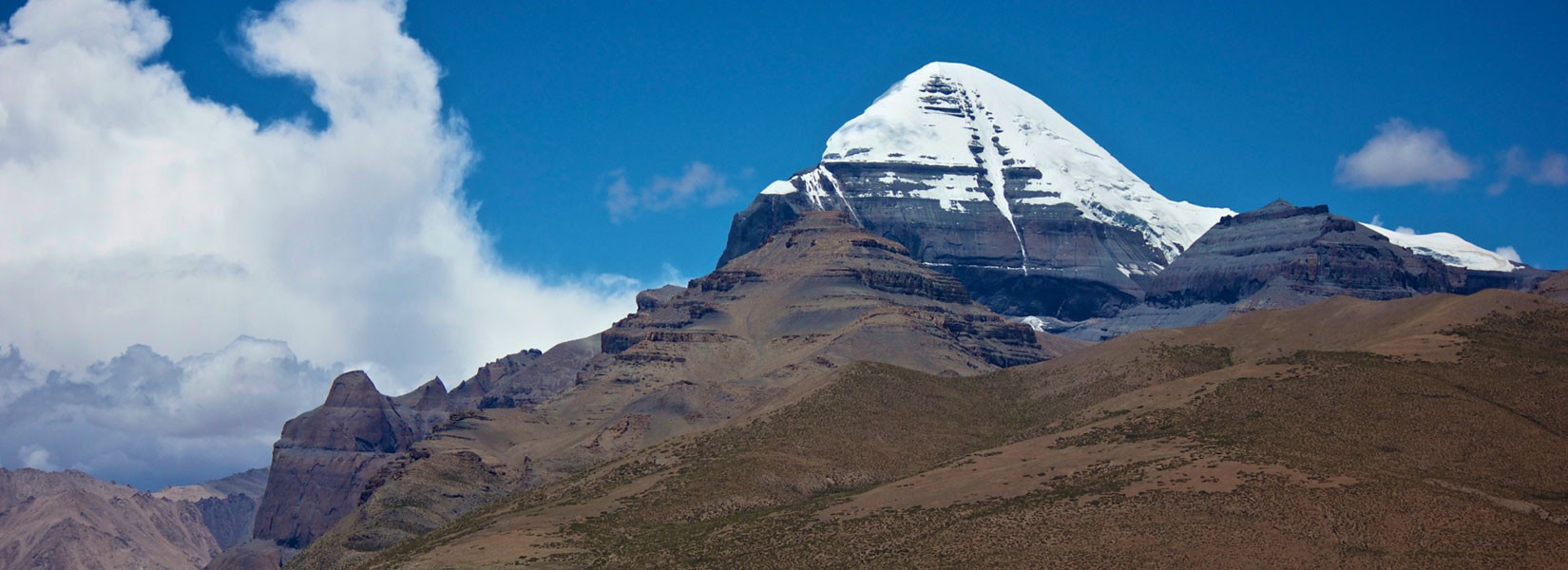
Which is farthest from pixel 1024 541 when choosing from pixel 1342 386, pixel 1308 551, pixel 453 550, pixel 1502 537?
pixel 453 550

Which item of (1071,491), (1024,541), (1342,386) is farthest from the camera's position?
(1342,386)

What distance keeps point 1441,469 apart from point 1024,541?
39563mm

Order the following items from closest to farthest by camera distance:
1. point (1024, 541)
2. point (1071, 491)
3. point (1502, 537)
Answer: point (1502, 537) < point (1024, 541) < point (1071, 491)

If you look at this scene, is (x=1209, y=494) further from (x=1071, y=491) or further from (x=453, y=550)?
(x=453, y=550)

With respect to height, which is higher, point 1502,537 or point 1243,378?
point 1243,378

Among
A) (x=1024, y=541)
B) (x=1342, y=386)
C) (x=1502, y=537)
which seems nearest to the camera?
(x=1502, y=537)

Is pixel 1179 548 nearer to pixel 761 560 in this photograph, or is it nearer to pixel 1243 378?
pixel 761 560

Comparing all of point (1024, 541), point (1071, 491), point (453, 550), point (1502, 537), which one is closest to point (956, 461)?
point (1071, 491)

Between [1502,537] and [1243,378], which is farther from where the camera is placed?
[1243,378]

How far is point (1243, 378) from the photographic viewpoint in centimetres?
19700

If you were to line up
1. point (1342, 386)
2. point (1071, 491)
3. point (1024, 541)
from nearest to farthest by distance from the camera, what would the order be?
point (1024, 541) → point (1071, 491) → point (1342, 386)

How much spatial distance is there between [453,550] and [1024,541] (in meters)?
71.8

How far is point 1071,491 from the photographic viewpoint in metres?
166

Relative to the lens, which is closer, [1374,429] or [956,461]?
[1374,429]
